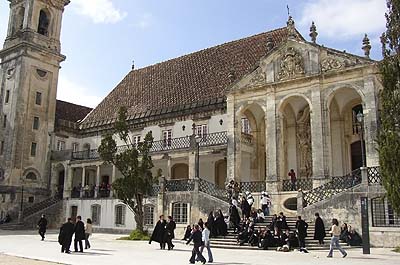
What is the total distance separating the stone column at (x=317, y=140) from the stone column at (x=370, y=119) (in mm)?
2221

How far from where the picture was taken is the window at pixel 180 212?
23.8 m

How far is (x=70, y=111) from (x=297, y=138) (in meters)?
23.9

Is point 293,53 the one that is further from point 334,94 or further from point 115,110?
point 115,110

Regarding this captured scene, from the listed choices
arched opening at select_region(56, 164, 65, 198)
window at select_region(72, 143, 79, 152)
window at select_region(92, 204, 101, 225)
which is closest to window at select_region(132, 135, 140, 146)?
window at select_region(92, 204, 101, 225)

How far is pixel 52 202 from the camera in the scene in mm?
33562

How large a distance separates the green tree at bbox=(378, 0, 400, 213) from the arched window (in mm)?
32214

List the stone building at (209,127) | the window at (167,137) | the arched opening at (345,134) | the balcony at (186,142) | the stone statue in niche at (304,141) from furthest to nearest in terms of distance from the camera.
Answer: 1. the window at (167,137)
2. the balcony at (186,142)
3. the stone statue in niche at (304,141)
4. the arched opening at (345,134)
5. the stone building at (209,127)

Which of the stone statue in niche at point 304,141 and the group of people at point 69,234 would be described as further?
the stone statue in niche at point 304,141

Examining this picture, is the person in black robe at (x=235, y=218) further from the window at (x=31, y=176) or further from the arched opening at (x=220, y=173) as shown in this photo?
the window at (x=31, y=176)

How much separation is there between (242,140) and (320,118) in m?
5.70

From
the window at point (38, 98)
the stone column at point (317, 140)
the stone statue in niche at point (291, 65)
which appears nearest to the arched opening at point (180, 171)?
the stone statue in niche at point (291, 65)

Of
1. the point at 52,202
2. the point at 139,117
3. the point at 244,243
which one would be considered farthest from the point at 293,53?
the point at 52,202

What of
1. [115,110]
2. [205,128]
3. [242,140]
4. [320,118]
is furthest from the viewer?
[115,110]

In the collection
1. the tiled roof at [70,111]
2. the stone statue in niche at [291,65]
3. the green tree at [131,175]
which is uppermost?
the tiled roof at [70,111]
